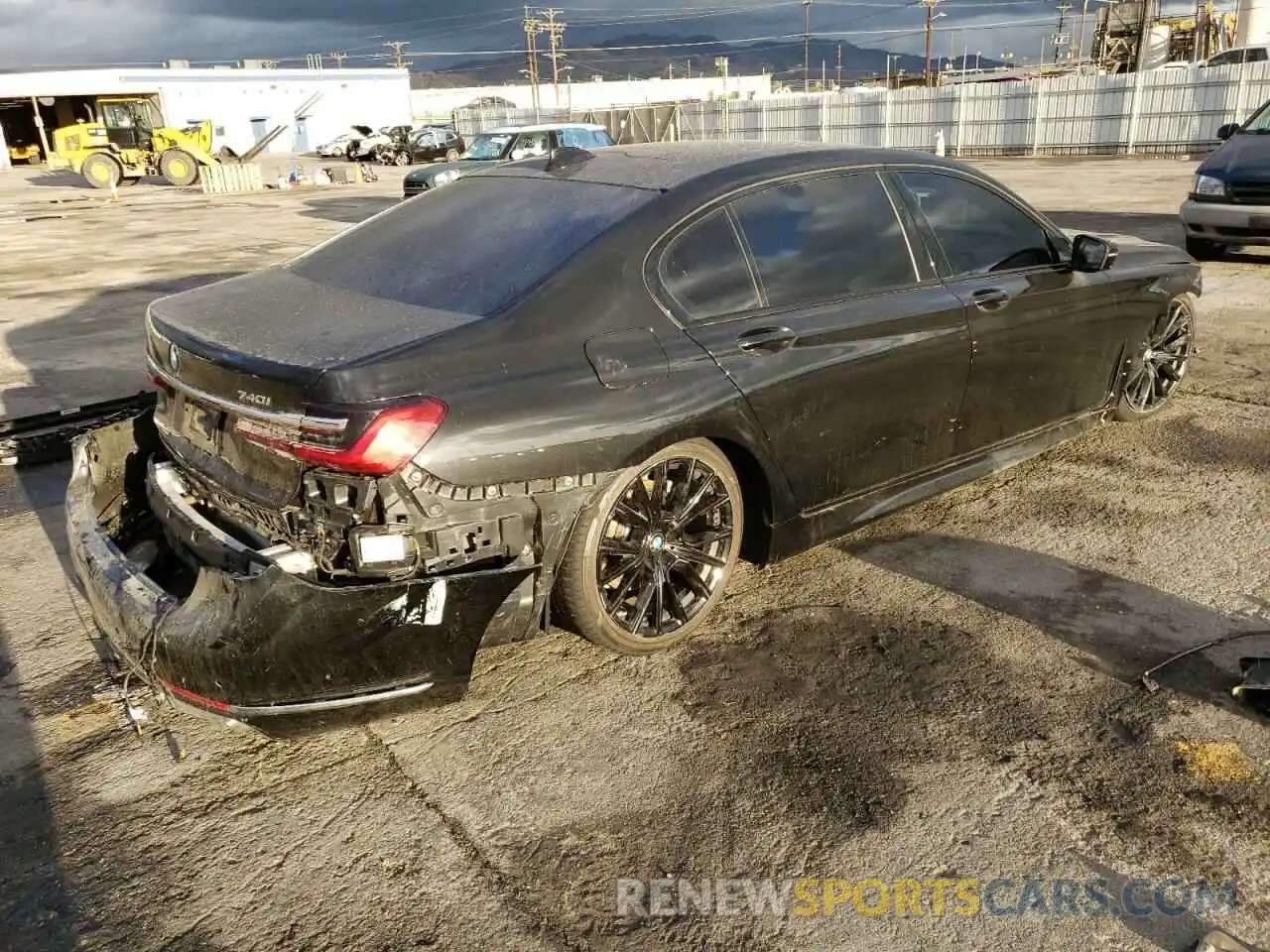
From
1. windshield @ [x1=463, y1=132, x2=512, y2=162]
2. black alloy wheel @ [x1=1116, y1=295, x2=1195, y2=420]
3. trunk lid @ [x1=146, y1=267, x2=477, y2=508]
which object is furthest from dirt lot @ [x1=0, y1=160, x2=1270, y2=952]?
windshield @ [x1=463, y1=132, x2=512, y2=162]

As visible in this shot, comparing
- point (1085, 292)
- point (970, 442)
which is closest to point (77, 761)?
point (970, 442)

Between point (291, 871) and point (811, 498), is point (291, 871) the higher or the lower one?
the lower one

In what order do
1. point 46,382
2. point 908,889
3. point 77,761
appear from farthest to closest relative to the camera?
point 46,382 < point 77,761 < point 908,889

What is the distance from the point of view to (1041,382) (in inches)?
171

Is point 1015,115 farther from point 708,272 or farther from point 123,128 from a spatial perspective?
point 708,272

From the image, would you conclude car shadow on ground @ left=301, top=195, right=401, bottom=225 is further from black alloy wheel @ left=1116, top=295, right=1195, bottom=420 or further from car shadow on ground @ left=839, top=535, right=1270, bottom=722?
car shadow on ground @ left=839, top=535, right=1270, bottom=722

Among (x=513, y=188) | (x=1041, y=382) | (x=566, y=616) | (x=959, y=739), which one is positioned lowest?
(x=959, y=739)

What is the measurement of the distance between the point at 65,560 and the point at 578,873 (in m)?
3.04

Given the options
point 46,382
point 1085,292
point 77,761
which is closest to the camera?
point 77,761

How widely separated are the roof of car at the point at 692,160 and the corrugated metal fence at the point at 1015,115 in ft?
74.2

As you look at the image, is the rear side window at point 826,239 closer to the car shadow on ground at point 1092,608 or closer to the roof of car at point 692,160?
the roof of car at point 692,160

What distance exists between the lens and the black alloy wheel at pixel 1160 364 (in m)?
5.13

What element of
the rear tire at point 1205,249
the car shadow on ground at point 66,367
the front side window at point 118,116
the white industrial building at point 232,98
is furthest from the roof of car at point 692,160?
the white industrial building at point 232,98

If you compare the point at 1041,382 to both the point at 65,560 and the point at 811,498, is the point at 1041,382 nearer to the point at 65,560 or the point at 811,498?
the point at 811,498
